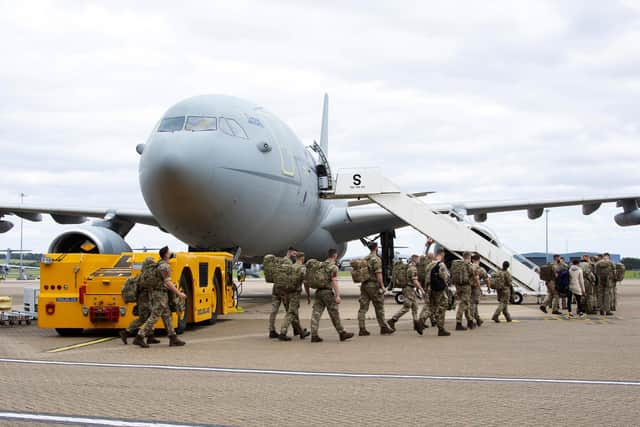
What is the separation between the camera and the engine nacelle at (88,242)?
63.2ft

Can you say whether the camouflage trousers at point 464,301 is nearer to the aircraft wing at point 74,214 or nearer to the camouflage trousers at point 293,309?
the camouflage trousers at point 293,309

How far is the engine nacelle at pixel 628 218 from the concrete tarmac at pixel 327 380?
15.1 meters

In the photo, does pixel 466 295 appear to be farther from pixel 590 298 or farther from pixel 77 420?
pixel 77 420

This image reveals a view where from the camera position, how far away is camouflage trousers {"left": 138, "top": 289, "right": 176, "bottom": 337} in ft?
37.9

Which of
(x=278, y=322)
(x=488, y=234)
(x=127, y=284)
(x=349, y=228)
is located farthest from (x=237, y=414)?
(x=349, y=228)

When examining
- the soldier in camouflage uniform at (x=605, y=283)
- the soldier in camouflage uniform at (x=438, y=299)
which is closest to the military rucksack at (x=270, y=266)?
the soldier in camouflage uniform at (x=438, y=299)

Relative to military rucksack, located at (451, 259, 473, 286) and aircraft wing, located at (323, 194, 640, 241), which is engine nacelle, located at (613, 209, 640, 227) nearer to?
aircraft wing, located at (323, 194, 640, 241)

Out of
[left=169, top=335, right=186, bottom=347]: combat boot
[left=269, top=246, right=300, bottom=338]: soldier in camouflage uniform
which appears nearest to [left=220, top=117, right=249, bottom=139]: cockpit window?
[left=269, top=246, right=300, bottom=338]: soldier in camouflage uniform

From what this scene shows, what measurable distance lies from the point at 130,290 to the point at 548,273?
37.5 ft

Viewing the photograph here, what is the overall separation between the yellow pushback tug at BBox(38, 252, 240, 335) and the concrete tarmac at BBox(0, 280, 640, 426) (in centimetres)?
39

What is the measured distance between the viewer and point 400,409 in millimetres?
6496

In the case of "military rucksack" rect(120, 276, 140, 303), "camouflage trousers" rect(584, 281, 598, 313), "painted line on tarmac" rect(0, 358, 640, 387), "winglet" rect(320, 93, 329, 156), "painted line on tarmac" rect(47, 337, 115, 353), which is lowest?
"painted line on tarmac" rect(47, 337, 115, 353)

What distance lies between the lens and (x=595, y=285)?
1933 cm

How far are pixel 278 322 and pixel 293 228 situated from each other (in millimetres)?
4655
